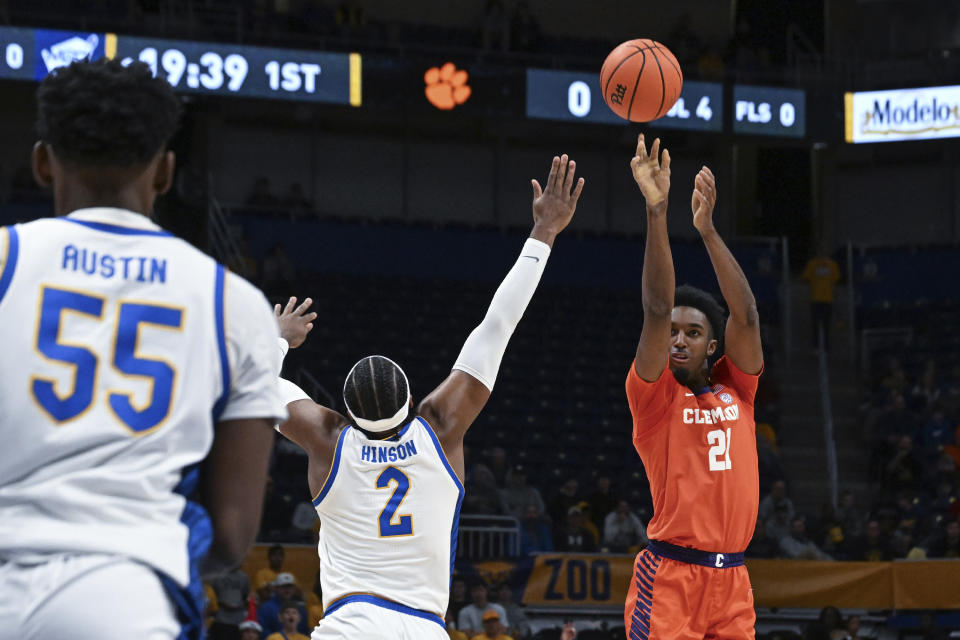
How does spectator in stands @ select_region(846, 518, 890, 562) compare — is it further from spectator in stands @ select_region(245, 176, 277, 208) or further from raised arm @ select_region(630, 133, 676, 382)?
spectator in stands @ select_region(245, 176, 277, 208)

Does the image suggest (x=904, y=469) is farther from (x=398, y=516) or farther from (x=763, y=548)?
(x=398, y=516)

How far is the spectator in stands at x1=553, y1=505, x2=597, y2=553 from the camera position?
14477mm

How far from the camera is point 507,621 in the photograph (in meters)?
13.0

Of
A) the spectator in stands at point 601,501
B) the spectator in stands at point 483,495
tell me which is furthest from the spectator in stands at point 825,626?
the spectator in stands at point 483,495

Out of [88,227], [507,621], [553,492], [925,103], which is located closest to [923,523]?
[553,492]

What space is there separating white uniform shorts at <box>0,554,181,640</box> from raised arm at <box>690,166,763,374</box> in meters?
3.68

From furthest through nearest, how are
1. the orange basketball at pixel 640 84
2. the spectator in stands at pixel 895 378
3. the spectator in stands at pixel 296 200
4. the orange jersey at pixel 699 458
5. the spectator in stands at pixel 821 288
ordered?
1. the spectator in stands at pixel 296 200
2. the spectator in stands at pixel 821 288
3. the spectator in stands at pixel 895 378
4. the orange basketball at pixel 640 84
5. the orange jersey at pixel 699 458

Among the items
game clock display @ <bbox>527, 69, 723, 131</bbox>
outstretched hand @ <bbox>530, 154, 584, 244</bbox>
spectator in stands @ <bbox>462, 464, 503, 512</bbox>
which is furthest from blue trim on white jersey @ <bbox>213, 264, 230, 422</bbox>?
game clock display @ <bbox>527, 69, 723, 131</bbox>

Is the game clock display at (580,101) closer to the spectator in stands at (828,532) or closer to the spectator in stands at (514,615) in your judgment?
the spectator in stands at (828,532)

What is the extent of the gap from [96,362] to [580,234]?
830 inches

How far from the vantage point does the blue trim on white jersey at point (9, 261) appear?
247cm

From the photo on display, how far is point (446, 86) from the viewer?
1905 cm

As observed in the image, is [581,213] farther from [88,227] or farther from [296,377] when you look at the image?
[88,227]

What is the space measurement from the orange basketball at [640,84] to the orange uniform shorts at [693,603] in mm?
2737
